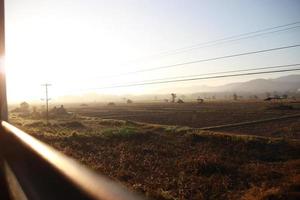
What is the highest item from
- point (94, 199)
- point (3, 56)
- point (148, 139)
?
point (3, 56)

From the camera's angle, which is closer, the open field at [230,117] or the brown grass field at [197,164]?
the brown grass field at [197,164]

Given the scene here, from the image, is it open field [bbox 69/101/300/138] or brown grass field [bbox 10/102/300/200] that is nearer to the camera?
brown grass field [bbox 10/102/300/200]

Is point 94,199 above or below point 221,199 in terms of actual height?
above

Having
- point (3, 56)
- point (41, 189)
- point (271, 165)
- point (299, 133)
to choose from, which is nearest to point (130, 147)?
point (271, 165)

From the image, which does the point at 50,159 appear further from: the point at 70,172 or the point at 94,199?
the point at 94,199

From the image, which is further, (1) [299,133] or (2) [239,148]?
(1) [299,133]

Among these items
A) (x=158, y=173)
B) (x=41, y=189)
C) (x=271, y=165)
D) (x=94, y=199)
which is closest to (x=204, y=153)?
(x=271, y=165)

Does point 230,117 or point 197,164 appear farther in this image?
point 230,117

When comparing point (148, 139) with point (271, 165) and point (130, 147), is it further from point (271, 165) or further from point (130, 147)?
point (271, 165)

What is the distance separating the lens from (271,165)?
15969mm

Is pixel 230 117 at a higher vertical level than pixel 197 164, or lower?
lower

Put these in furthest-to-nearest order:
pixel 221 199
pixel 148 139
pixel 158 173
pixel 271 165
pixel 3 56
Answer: pixel 148 139, pixel 271 165, pixel 158 173, pixel 221 199, pixel 3 56

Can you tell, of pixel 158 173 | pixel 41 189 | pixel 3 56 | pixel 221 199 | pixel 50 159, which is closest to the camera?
pixel 50 159

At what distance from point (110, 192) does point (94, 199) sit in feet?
→ 0.42
